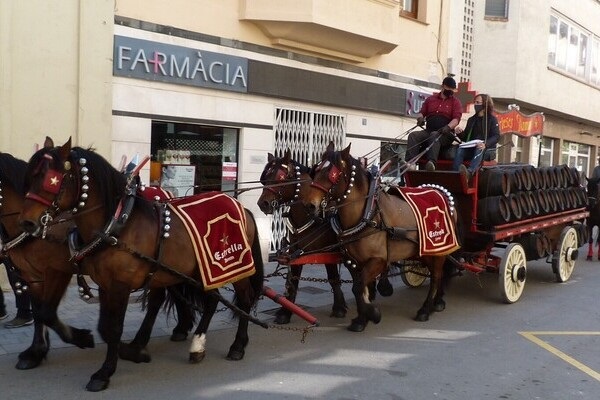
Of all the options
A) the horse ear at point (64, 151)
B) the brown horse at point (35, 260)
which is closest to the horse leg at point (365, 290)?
the brown horse at point (35, 260)

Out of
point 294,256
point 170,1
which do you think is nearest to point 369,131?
point 170,1

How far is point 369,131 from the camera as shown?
12.1m

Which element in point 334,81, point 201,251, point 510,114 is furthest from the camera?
point 510,114

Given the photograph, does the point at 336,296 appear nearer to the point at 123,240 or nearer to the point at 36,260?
the point at 123,240

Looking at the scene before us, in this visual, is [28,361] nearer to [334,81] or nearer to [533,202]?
[533,202]

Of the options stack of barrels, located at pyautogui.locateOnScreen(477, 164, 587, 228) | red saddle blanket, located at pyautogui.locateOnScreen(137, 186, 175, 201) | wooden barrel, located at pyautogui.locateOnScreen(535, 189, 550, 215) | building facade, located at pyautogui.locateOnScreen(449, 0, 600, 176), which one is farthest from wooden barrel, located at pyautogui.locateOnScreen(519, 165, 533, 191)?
building facade, located at pyautogui.locateOnScreen(449, 0, 600, 176)

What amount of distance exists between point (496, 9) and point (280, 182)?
1181 cm

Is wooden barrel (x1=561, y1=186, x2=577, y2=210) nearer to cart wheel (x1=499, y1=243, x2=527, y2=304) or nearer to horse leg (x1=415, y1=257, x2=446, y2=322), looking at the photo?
cart wheel (x1=499, y1=243, x2=527, y2=304)

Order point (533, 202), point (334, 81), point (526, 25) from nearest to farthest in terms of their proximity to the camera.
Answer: point (533, 202)
point (334, 81)
point (526, 25)

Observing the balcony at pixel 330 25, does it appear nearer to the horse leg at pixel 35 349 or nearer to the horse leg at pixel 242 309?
the horse leg at pixel 242 309

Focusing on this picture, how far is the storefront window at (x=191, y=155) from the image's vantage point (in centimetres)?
921

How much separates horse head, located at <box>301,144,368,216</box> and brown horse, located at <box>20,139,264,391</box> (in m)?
1.47

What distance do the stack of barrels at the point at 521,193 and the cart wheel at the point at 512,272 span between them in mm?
404

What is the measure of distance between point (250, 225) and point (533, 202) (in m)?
4.57
